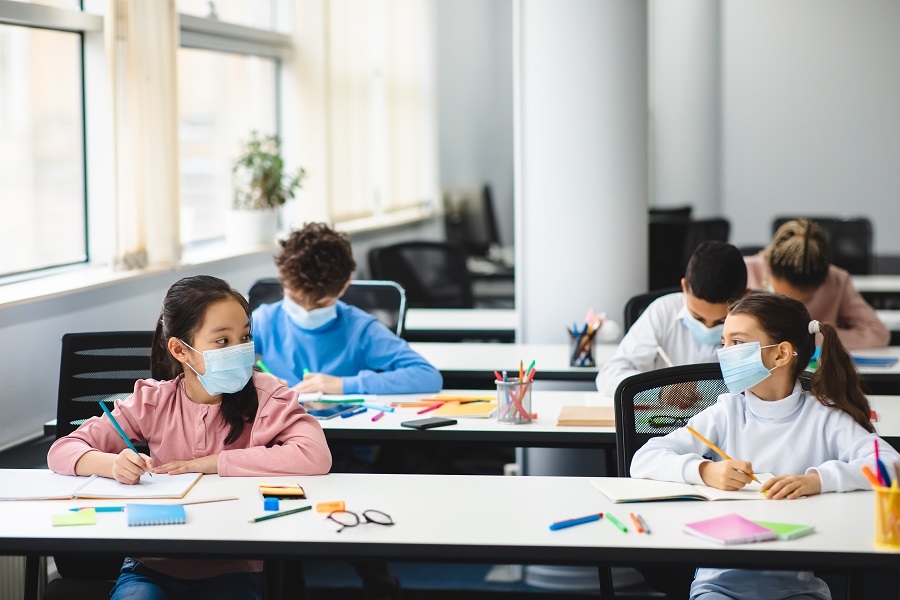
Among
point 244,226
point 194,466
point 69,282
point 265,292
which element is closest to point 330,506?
point 194,466

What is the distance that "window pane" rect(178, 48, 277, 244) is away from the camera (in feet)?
16.5

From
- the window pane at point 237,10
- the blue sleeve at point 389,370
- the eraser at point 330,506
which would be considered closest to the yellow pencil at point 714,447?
the eraser at point 330,506

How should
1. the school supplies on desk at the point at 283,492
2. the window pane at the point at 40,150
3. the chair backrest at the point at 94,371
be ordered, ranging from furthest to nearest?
the window pane at the point at 40,150
the chair backrest at the point at 94,371
the school supplies on desk at the point at 283,492

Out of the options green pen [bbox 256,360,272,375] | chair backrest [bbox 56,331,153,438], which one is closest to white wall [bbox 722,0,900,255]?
green pen [bbox 256,360,272,375]

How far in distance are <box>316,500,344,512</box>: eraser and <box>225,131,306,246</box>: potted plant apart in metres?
3.21

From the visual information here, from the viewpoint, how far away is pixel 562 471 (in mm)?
4090

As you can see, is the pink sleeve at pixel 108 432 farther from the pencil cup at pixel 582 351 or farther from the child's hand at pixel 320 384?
the pencil cup at pixel 582 351

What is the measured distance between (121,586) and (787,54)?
25.4 ft

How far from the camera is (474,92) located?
28.7 ft

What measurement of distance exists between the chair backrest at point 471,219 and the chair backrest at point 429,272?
7.36 ft

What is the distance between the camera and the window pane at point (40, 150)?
371 centimetres

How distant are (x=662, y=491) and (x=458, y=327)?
2612mm

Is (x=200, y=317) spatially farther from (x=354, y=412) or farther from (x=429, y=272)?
(x=429, y=272)

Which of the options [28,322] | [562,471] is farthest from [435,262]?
[28,322]
